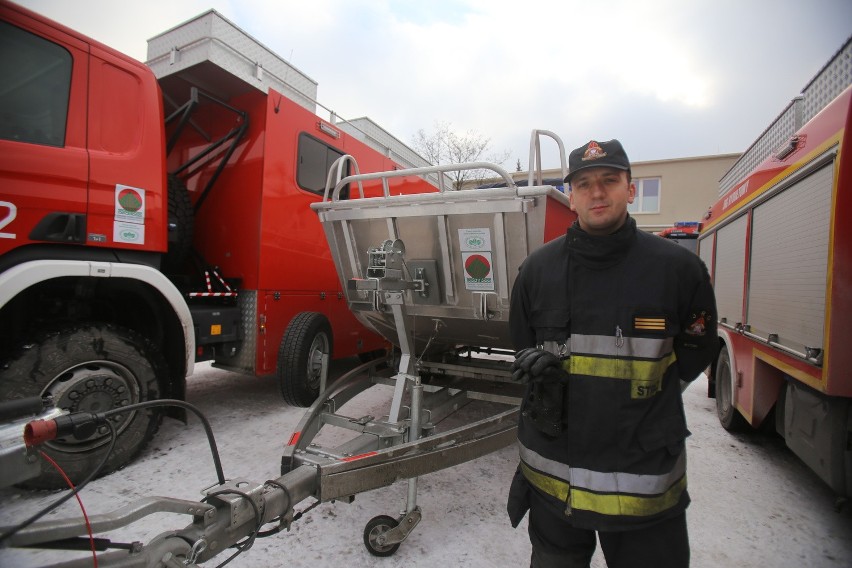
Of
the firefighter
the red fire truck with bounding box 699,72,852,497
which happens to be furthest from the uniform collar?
the red fire truck with bounding box 699,72,852,497

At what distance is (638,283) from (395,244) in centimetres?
160

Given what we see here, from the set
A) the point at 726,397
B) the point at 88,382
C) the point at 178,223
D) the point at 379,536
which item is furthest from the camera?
the point at 726,397

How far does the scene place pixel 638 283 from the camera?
1.49 meters

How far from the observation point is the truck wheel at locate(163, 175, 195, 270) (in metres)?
3.76

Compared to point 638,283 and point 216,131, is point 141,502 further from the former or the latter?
point 216,131

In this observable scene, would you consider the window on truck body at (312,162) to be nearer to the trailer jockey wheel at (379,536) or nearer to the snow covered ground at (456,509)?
the snow covered ground at (456,509)

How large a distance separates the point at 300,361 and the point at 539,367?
2.34m

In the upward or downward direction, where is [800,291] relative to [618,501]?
upward

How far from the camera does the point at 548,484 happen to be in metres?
1.52

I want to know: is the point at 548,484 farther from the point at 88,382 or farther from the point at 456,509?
the point at 88,382

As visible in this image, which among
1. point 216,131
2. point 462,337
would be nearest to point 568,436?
point 462,337

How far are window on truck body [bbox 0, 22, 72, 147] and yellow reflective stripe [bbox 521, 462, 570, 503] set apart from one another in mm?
3372

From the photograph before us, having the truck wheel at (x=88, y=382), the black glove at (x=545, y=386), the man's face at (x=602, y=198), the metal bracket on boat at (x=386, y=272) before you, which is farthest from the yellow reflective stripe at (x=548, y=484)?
the truck wheel at (x=88, y=382)

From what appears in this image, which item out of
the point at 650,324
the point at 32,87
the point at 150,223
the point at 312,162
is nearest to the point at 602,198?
the point at 650,324
